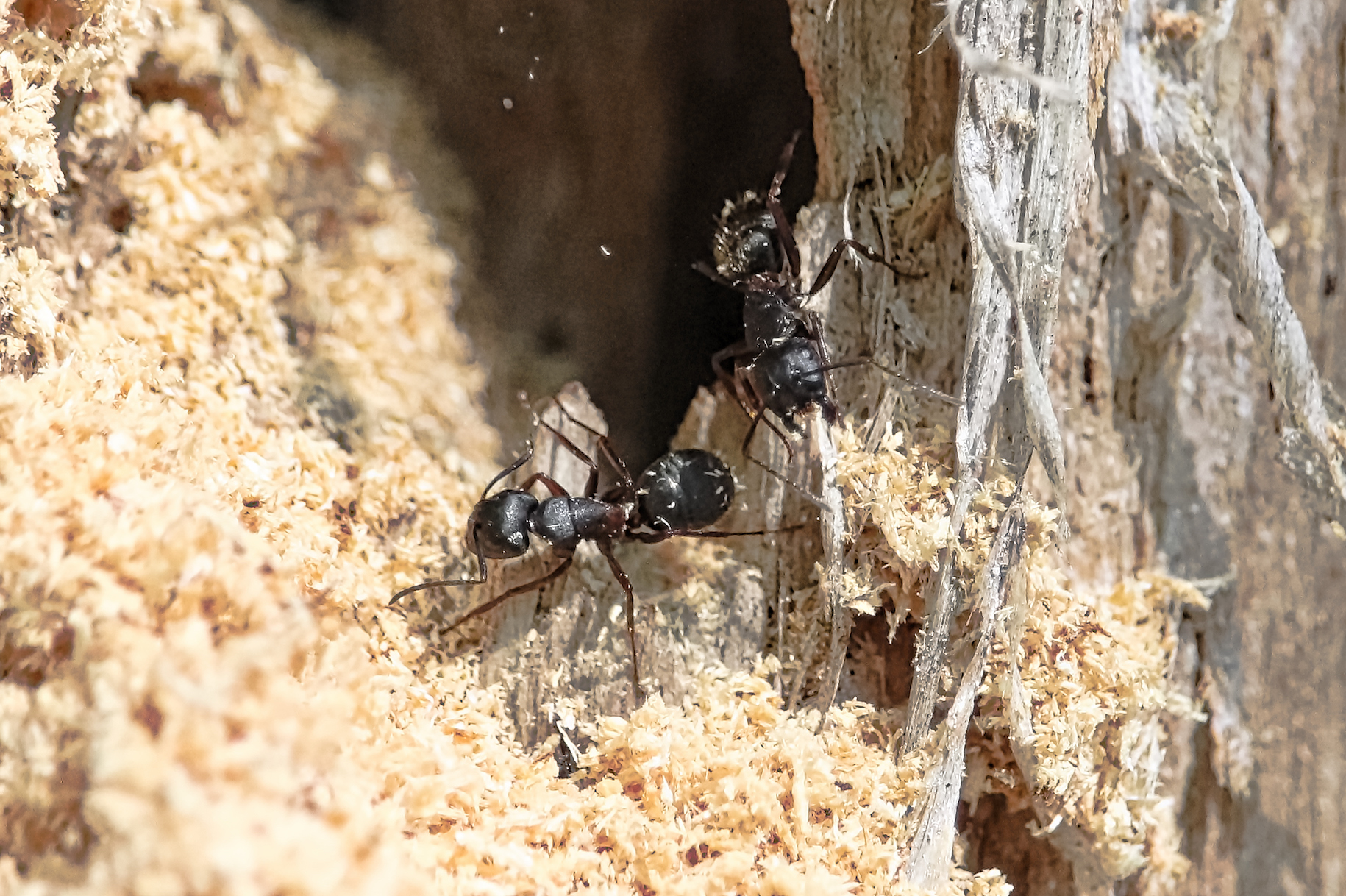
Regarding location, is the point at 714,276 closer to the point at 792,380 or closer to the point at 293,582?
the point at 792,380

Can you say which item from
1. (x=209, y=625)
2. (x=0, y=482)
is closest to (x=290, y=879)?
(x=209, y=625)

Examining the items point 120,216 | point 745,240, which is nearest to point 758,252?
point 745,240

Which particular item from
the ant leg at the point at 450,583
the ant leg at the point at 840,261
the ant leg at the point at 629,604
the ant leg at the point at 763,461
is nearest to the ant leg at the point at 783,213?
the ant leg at the point at 840,261

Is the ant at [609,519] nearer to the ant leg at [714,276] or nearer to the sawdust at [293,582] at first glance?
the sawdust at [293,582]

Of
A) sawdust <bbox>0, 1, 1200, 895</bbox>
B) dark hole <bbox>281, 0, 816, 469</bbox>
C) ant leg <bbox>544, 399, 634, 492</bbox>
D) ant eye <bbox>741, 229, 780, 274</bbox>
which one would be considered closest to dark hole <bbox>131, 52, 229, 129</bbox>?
sawdust <bbox>0, 1, 1200, 895</bbox>

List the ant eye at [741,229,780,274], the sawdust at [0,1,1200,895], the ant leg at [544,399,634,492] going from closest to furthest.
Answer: the sawdust at [0,1,1200,895]
the ant eye at [741,229,780,274]
the ant leg at [544,399,634,492]

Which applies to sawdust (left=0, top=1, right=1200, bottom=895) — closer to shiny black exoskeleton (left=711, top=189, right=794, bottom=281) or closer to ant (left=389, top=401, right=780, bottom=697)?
ant (left=389, top=401, right=780, bottom=697)
